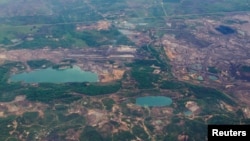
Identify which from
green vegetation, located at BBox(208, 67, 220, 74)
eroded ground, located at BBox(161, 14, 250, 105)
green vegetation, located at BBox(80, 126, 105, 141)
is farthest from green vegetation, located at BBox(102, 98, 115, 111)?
green vegetation, located at BBox(208, 67, 220, 74)

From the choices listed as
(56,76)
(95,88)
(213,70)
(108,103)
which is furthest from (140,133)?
(213,70)

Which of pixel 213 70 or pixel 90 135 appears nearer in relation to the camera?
pixel 90 135

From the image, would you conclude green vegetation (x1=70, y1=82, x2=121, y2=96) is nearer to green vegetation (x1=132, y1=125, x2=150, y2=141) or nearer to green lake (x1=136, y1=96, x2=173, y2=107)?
green lake (x1=136, y1=96, x2=173, y2=107)

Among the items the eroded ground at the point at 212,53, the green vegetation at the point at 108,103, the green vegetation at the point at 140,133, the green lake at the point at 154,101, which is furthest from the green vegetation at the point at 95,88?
the eroded ground at the point at 212,53

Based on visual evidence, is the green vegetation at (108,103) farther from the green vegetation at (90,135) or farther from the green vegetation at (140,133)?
the green vegetation at (140,133)

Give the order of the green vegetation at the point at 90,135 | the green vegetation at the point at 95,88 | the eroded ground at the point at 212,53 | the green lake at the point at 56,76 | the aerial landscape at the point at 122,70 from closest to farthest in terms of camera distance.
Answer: the green vegetation at the point at 90,135
the aerial landscape at the point at 122,70
the green vegetation at the point at 95,88
the green lake at the point at 56,76
the eroded ground at the point at 212,53

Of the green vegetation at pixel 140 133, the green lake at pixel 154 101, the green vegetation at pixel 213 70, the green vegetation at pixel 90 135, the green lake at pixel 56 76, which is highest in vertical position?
the green lake at pixel 56 76

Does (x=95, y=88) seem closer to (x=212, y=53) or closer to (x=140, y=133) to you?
(x=140, y=133)

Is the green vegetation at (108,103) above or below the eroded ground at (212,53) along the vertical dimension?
below
